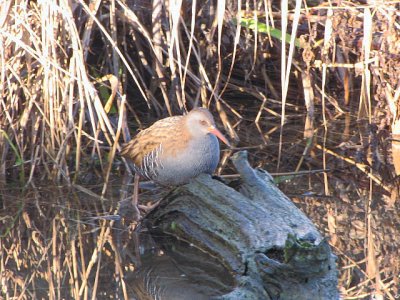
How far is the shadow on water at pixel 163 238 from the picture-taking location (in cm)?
448

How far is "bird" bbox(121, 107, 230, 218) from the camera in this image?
530cm

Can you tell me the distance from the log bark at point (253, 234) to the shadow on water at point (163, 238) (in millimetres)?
102

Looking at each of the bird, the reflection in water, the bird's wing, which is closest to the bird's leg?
the bird

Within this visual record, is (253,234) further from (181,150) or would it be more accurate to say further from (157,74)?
(157,74)

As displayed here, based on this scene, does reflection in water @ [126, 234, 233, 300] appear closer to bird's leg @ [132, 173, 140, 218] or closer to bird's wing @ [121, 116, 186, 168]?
bird's leg @ [132, 173, 140, 218]

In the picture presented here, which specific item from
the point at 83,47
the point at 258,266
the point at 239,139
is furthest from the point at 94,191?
the point at 258,266

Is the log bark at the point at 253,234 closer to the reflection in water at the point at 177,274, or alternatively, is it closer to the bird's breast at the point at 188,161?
the reflection in water at the point at 177,274

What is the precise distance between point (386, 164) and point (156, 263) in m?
2.19

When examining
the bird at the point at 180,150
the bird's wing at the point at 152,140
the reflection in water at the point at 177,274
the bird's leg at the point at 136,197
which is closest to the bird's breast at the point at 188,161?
the bird at the point at 180,150

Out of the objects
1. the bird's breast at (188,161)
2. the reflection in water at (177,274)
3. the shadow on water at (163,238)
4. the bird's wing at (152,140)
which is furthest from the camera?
the bird's wing at (152,140)

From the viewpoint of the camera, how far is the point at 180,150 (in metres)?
5.36

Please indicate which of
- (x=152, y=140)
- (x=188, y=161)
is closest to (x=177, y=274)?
(x=188, y=161)

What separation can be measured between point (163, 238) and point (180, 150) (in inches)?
21.0

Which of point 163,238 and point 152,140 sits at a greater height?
point 152,140
